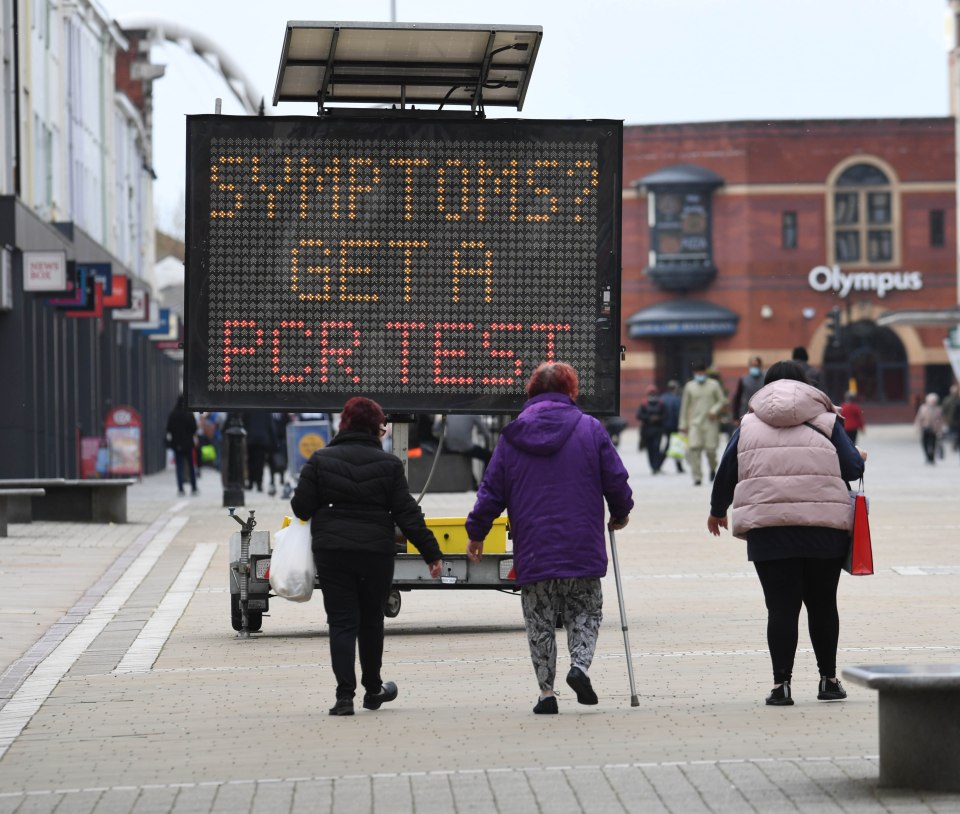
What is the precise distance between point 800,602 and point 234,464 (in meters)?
20.8

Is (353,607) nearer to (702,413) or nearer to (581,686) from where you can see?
(581,686)

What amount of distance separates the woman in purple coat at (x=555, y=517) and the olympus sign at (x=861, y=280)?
67.4 metres

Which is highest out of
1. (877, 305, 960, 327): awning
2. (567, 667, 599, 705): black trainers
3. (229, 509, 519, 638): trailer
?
(877, 305, 960, 327): awning

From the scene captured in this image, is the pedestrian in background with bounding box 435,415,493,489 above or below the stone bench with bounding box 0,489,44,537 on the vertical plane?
→ above

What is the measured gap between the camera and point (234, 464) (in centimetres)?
3003

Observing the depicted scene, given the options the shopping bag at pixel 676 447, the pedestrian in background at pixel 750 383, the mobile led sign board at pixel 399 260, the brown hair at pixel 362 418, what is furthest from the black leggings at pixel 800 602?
the shopping bag at pixel 676 447

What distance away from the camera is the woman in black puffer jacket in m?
9.73

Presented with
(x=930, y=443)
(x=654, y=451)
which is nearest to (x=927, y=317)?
(x=930, y=443)

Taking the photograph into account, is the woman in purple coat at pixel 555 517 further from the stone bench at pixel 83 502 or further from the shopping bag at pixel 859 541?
the stone bench at pixel 83 502

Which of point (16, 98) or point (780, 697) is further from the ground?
point (16, 98)

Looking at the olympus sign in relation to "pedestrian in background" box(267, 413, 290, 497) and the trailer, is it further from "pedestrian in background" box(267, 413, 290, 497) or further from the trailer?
the trailer

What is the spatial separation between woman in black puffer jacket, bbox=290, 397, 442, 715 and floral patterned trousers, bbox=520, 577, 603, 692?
18.9 inches

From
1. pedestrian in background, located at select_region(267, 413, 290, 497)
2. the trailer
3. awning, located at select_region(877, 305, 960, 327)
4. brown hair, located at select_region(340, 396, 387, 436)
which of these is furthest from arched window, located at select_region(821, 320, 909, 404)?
brown hair, located at select_region(340, 396, 387, 436)

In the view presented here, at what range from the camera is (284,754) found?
27.5 ft
